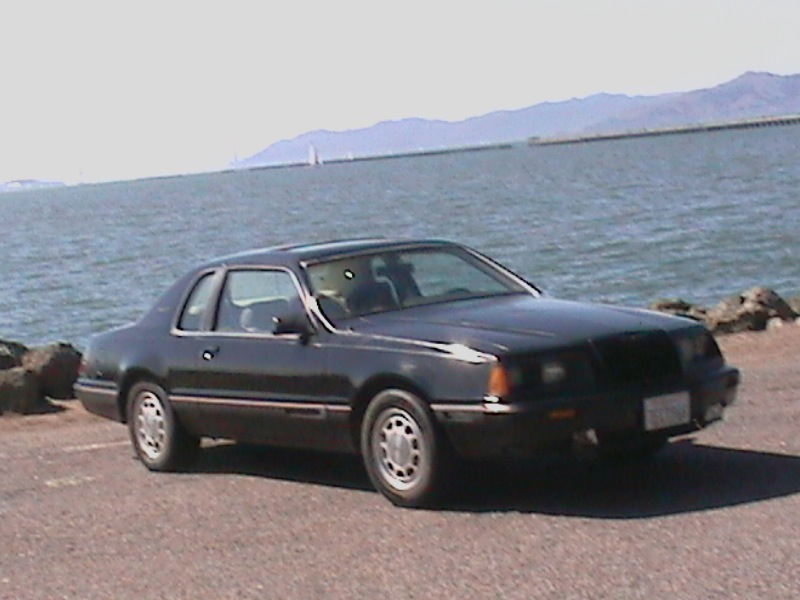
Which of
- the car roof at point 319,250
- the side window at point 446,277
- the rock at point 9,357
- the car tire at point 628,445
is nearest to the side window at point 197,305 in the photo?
the car roof at point 319,250

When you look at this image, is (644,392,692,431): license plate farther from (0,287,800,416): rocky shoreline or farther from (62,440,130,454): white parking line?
(0,287,800,416): rocky shoreline

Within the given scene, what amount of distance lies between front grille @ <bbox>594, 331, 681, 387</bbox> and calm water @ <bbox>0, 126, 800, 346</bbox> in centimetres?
2372

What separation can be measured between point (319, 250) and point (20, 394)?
17.9 feet

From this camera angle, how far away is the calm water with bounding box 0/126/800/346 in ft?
120

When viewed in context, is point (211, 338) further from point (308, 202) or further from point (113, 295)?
point (308, 202)

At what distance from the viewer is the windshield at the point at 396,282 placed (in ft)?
31.0

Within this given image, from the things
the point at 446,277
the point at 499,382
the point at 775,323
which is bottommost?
the point at 775,323

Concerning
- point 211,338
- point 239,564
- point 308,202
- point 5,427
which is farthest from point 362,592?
point 308,202

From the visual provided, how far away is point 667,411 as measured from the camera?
857 centimetres

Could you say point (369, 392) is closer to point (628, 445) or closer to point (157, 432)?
point (628, 445)

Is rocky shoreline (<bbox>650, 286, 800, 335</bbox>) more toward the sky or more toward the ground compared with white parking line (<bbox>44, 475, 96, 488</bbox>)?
more toward the ground

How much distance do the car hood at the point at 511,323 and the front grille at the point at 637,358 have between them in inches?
2.3

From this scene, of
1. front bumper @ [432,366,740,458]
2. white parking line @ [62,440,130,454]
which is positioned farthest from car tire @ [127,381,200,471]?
front bumper @ [432,366,740,458]

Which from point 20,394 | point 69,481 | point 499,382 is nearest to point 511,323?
point 499,382
